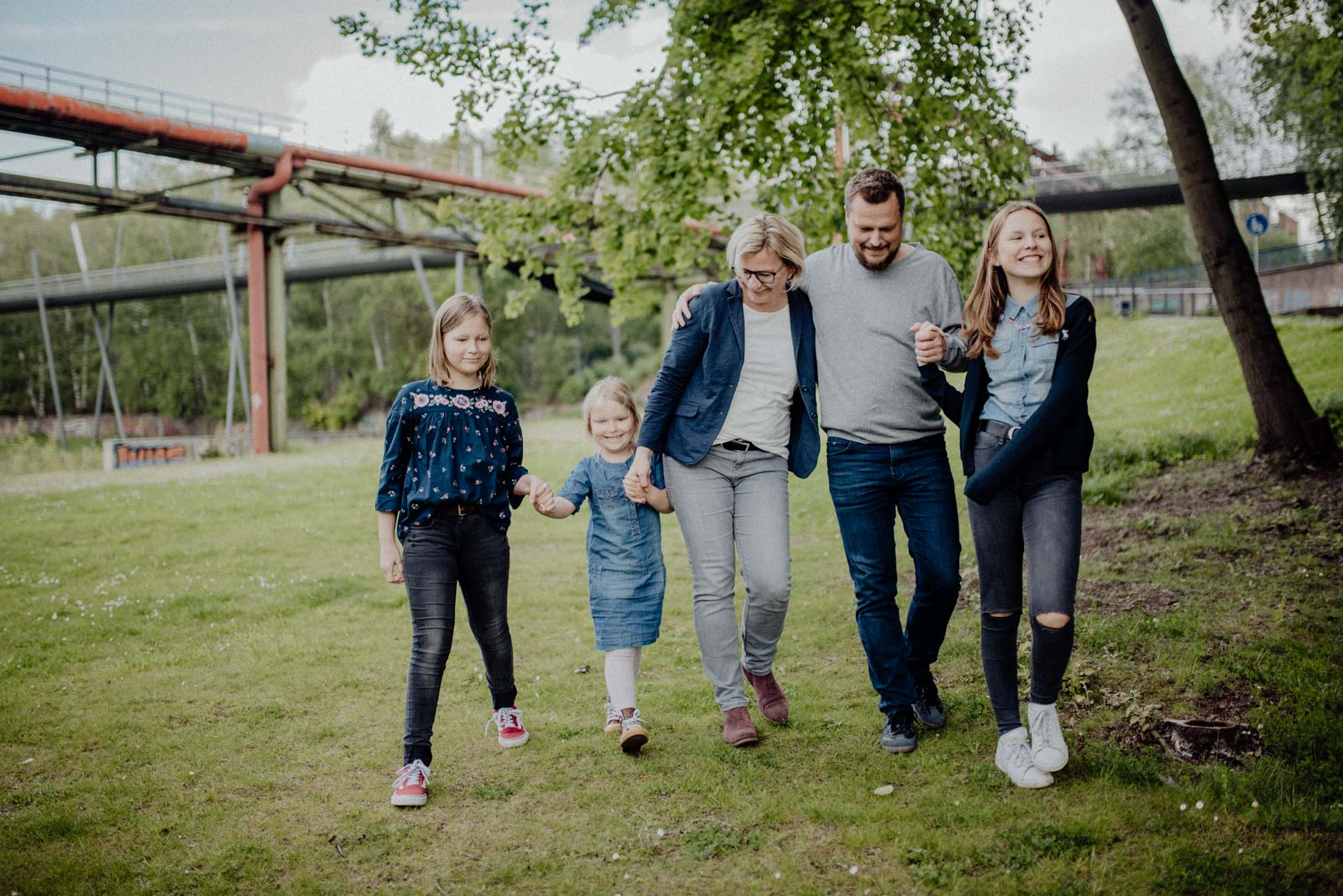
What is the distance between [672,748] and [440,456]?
1641 millimetres

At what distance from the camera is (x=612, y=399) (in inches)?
175

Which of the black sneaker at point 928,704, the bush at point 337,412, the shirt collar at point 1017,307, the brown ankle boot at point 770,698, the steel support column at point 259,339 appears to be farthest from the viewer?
the bush at point 337,412

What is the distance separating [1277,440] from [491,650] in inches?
272

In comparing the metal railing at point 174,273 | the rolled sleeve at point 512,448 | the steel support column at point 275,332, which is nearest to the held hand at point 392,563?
the rolled sleeve at point 512,448

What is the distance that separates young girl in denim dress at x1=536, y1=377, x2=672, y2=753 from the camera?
428 cm

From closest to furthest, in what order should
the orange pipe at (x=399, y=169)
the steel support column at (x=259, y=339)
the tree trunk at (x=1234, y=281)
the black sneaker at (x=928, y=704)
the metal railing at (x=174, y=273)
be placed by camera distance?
1. the black sneaker at (x=928, y=704)
2. the tree trunk at (x=1234, y=281)
3. the orange pipe at (x=399, y=169)
4. the steel support column at (x=259, y=339)
5. the metal railing at (x=174, y=273)

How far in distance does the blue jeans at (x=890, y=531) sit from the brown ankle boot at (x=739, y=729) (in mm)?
581

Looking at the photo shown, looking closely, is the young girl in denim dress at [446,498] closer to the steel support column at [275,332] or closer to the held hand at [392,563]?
the held hand at [392,563]

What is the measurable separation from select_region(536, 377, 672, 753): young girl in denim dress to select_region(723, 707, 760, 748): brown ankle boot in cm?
38

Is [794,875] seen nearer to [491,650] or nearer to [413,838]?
[413,838]

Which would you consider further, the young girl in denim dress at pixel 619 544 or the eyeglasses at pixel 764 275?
the young girl in denim dress at pixel 619 544

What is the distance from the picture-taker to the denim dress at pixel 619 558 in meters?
4.29

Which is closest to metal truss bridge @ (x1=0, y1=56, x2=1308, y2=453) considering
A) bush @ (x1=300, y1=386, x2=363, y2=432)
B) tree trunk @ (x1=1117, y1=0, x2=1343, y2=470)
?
tree trunk @ (x1=1117, y1=0, x2=1343, y2=470)

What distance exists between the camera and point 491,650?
4301mm
